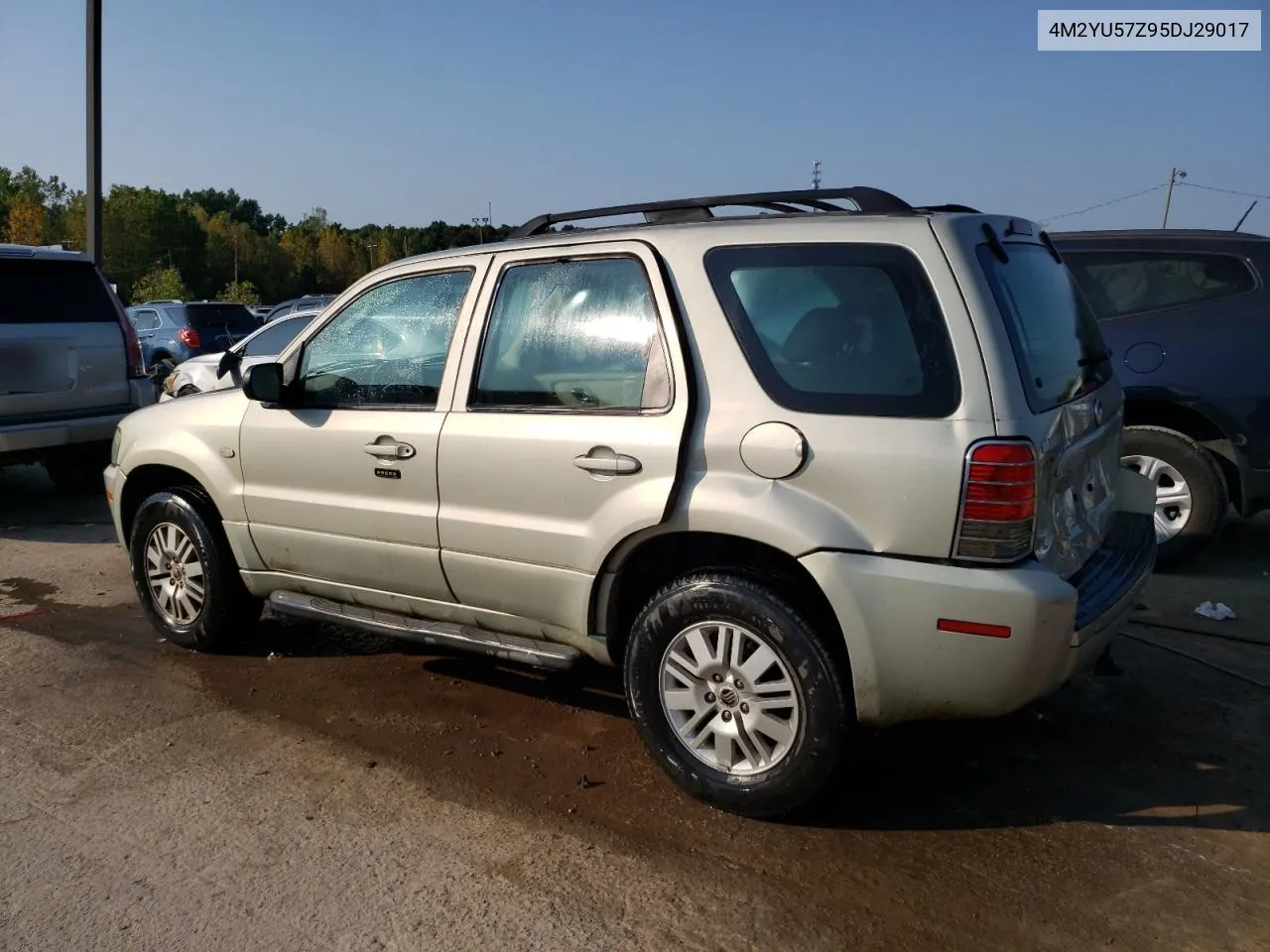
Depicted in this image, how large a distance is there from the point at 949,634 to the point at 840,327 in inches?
38.0

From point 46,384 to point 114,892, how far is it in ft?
19.5

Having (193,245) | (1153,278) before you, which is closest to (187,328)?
(1153,278)

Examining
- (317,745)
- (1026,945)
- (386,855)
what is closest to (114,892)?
(386,855)

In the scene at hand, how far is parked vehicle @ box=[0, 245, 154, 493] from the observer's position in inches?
299

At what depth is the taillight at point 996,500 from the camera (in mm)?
2857

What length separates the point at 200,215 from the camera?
9644 centimetres

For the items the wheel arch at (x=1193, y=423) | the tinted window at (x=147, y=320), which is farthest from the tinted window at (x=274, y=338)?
the tinted window at (x=147, y=320)

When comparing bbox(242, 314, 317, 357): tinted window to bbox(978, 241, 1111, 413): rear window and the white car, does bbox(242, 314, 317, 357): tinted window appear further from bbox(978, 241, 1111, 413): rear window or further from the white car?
bbox(978, 241, 1111, 413): rear window

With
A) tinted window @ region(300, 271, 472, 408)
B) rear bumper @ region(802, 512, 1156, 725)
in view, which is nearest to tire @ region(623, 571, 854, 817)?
rear bumper @ region(802, 512, 1156, 725)

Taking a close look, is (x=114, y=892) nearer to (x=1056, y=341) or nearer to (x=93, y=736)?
(x=93, y=736)

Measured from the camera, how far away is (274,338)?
10.9 m

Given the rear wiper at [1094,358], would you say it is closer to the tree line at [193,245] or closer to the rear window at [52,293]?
the rear window at [52,293]

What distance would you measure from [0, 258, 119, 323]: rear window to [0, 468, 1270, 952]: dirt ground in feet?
12.6

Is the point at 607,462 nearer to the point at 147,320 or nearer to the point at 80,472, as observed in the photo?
the point at 80,472
